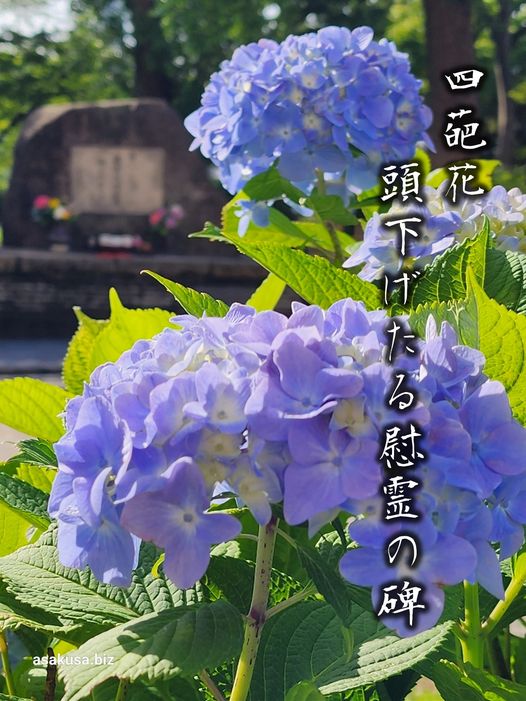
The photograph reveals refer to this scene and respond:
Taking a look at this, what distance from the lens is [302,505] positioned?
0.55 m

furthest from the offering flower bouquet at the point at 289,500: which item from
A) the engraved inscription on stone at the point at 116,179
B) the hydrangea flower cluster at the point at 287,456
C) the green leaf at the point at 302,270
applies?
the engraved inscription on stone at the point at 116,179

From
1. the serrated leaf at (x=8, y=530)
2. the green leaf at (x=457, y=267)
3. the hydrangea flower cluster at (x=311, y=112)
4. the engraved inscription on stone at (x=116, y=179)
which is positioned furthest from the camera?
the engraved inscription on stone at (x=116, y=179)

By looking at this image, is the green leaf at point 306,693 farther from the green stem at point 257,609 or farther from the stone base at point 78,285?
the stone base at point 78,285

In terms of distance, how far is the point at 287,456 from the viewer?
0.57 m

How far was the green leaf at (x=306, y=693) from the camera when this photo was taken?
632 mm

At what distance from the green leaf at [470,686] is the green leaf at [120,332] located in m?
0.48

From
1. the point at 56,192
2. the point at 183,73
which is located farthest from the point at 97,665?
the point at 183,73

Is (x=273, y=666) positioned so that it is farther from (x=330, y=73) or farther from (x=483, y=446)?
(x=330, y=73)

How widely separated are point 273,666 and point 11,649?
1155mm

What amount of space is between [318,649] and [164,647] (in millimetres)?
220

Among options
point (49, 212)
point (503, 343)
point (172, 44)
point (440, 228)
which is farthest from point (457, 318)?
point (172, 44)

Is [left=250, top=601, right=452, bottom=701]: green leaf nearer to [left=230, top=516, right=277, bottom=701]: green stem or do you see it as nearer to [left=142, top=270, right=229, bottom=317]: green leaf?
[left=230, top=516, right=277, bottom=701]: green stem

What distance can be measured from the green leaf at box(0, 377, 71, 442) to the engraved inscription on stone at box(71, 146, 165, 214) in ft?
42.4

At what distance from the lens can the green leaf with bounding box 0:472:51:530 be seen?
0.80 meters
